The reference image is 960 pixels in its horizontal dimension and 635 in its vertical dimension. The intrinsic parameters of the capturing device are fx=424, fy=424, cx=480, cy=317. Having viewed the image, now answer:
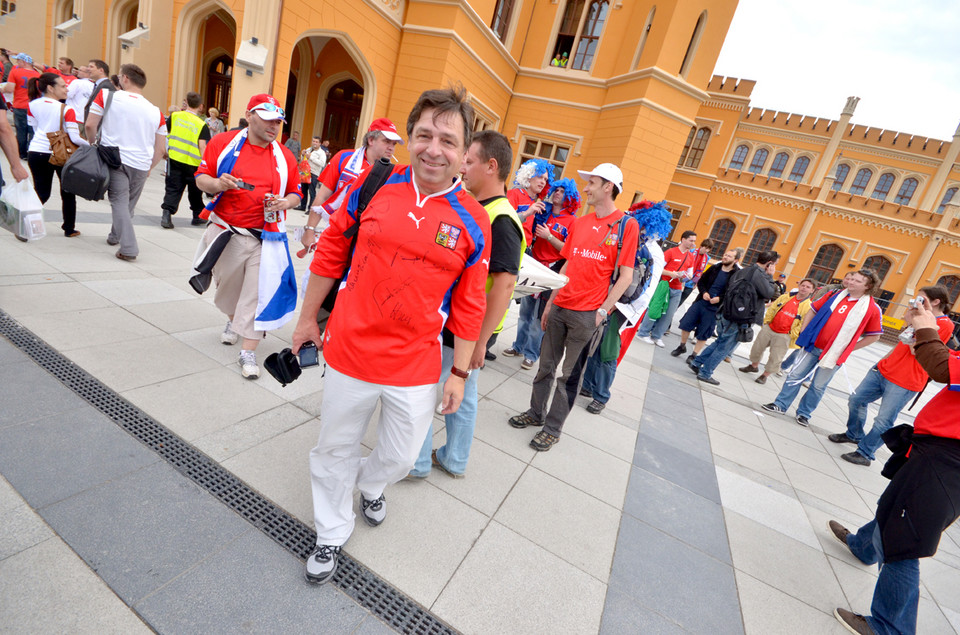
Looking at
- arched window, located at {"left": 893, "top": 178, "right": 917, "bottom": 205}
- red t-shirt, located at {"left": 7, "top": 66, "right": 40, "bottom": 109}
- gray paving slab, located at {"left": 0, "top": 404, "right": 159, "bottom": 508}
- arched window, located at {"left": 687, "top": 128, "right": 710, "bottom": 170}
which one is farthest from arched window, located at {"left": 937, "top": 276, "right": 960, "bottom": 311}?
red t-shirt, located at {"left": 7, "top": 66, "right": 40, "bottom": 109}

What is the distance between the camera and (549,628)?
1.89m

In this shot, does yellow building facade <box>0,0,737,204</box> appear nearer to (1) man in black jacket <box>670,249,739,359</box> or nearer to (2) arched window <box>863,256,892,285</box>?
(1) man in black jacket <box>670,249,739,359</box>

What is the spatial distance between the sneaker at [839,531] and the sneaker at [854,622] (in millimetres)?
869

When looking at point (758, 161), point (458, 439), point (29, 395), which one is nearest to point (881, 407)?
point (458, 439)

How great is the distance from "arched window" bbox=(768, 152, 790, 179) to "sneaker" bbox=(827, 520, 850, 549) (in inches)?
1336

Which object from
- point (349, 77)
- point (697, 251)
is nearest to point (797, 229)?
point (697, 251)

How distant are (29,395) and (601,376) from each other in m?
4.34

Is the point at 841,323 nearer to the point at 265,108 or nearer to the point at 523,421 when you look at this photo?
the point at 523,421

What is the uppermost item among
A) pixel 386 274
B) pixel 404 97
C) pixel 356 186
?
pixel 404 97

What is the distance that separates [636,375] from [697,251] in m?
3.62

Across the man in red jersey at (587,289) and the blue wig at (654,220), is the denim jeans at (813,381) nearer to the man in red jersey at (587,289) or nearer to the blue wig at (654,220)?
the blue wig at (654,220)

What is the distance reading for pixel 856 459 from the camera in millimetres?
4730

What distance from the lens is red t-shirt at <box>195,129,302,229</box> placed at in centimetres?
309

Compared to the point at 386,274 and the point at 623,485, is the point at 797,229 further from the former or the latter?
the point at 386,274
